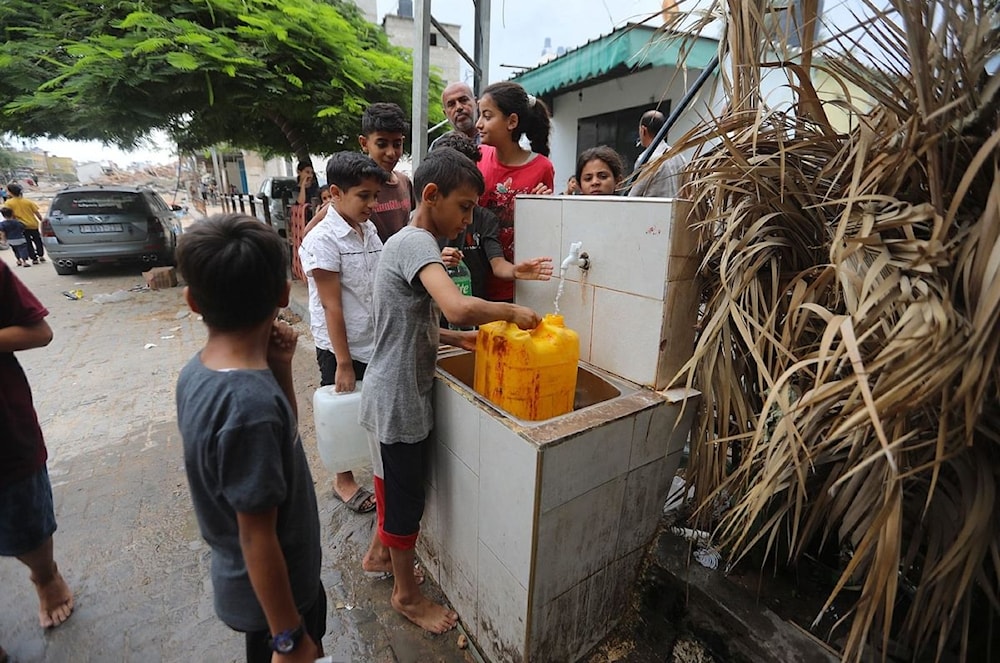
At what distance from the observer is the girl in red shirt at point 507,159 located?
8.29 feet

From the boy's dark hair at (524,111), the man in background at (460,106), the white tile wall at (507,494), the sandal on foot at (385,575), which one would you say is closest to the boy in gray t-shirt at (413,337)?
the sandal on foot at (385,575)

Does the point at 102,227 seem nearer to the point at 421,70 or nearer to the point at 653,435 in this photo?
the point at 421,70

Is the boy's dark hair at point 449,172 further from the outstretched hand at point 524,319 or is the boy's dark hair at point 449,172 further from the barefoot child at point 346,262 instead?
the barefoot child at point 346,262

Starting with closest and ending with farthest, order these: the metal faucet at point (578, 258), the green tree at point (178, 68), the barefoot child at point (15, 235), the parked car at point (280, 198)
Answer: the metal faucet at point (578, 258) < the green tree at point (178, 68) < the barefoot child at point (15, 235) < the parked car at point (280, 198)

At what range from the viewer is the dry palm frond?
100 centimetres

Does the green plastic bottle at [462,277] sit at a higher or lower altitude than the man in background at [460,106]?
lower

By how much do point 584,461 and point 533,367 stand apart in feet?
1.22

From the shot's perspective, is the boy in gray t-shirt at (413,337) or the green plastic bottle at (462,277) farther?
the green plastic bottle at (462,277)

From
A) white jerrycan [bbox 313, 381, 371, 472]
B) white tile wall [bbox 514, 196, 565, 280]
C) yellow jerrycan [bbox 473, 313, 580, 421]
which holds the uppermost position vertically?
white tile wall [bbox 514, 196, 565, 280]

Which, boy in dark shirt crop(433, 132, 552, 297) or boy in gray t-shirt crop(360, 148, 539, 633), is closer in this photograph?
boy in gray t-shirt crop(360, 148, 539, 633)

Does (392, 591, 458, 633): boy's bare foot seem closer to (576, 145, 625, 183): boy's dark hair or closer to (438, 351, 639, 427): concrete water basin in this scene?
(438, 351, 639, 427): concrete water basin

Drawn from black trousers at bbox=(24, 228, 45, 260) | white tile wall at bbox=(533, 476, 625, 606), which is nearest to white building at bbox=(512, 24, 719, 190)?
white tile wall at bbox=(533, 476, 625, 606)

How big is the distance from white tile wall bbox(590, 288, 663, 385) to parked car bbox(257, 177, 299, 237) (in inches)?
375

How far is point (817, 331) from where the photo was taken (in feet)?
4.66
